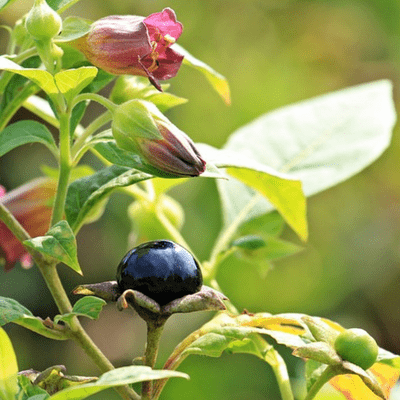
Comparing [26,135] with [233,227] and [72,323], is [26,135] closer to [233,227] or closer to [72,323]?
[72,323]

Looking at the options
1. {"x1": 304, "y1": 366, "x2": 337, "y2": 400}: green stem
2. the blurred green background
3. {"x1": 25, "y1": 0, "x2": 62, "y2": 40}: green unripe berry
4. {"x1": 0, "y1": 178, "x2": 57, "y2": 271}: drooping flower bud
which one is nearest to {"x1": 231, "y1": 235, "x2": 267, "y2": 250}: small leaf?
{"x1": 0, "y1": 178, "x2": 57, "y2": 271}: drooping flower bud

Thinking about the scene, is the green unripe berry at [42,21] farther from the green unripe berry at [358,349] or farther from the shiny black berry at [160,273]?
the green unripe berry at [358,349]

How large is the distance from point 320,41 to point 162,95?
7.53ft

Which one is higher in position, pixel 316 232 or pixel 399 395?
pixel 399 395

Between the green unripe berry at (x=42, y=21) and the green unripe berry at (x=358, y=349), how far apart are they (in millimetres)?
372

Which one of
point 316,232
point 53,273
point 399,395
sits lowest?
point 316,232

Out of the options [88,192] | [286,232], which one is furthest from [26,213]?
[286,232]

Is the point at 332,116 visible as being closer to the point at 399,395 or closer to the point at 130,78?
the point at 399,395

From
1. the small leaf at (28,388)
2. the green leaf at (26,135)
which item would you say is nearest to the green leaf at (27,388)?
the small leaf at (28,388)

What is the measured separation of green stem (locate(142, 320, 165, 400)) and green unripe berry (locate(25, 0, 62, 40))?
0.27 metres

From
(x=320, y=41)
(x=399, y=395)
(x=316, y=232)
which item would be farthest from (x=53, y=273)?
(x=320, y=41)

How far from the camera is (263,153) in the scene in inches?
52.1

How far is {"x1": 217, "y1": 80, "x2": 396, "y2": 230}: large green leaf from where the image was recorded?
1.27m

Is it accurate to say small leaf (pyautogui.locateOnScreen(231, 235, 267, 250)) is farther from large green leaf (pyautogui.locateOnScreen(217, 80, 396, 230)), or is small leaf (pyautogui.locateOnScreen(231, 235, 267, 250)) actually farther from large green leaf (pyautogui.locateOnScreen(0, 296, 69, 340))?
large green leaf (pyautogui.locateOnScreen(0, 296, 69, 340))
